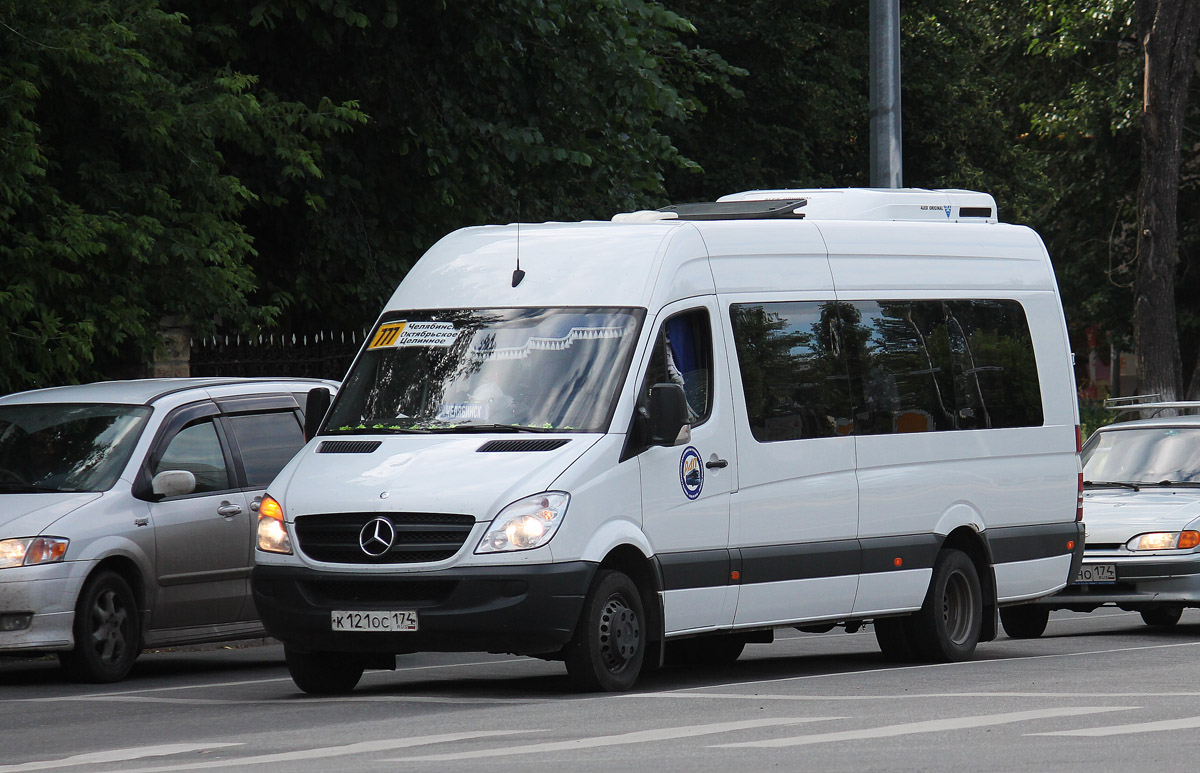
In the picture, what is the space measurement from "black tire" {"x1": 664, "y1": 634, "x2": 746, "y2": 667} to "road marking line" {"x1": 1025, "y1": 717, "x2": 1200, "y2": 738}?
4389mm

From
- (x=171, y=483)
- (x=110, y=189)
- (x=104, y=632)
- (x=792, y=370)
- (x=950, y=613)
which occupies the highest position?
(x=110, y=189)

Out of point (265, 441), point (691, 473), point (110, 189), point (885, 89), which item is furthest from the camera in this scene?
point (885, 89)

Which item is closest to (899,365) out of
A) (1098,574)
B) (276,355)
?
(1098,574)

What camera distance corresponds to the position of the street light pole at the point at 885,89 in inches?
765

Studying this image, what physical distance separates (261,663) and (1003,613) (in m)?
5.71

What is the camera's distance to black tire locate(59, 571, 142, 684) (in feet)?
39.7

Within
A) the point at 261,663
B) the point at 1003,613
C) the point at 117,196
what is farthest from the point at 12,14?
the point at 1003,613

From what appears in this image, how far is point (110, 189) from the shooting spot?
56.0 ft

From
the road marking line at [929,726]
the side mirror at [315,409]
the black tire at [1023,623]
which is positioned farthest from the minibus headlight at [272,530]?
the black tire at [1023,623]

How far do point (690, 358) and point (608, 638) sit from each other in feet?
5.57

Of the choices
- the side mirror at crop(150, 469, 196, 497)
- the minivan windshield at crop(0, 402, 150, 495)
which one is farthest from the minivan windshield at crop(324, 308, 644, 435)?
the minivan windshield at crop(0, 402, 150, 495)

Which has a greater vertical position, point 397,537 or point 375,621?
point 397,537

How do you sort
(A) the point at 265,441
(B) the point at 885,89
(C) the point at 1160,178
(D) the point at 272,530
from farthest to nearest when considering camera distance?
(C) the point at 1160,178, (B) the point at 885,89, (A) the point at 265,441, (D) the point at 272,530

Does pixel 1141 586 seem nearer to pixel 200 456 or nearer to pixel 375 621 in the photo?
pixel 200 456
